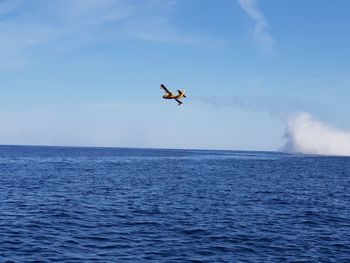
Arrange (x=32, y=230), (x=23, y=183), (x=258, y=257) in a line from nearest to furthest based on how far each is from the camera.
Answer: (x=258, y=257), (x=32, y=230), (x=23, y=183)

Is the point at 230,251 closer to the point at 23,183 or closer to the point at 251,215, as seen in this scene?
the point at 251,215

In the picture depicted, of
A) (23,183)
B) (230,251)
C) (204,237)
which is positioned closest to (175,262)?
(230,251)

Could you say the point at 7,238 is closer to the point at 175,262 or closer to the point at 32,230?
the point at 32,230

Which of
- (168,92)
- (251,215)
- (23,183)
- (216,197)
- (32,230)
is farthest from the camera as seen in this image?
(23,183)

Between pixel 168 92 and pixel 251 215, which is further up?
pixel 168 92

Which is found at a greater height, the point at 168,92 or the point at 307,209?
the point at 168,92

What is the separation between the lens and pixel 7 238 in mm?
33594

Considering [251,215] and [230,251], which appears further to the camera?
[251,215]

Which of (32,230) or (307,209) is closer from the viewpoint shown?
(32,230)

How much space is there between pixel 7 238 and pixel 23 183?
138 feet

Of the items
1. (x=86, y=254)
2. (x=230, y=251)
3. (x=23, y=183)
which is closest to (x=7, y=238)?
(x=86, y=254)

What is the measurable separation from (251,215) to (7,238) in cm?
2522

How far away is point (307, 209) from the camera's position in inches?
2039

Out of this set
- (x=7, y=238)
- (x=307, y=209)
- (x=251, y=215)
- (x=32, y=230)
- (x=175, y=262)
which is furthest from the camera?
(x=307, y=209)
